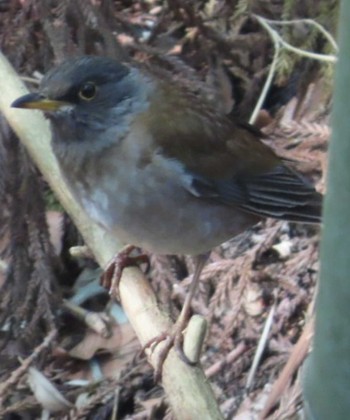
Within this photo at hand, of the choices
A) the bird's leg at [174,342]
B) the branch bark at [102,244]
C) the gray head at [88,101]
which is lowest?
the bird's leg at [174,342]

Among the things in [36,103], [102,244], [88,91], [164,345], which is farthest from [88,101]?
[164,345]

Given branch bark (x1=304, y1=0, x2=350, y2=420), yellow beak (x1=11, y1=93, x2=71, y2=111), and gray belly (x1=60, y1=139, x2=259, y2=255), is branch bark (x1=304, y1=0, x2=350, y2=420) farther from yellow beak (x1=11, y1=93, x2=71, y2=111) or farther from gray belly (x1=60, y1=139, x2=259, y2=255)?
yellow beak (x1=11, y1=93, x2=71, y2=111)

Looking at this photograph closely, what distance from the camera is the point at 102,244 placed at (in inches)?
153

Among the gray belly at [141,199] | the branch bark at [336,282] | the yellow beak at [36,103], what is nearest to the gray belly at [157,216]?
the gray belly at [141,199]

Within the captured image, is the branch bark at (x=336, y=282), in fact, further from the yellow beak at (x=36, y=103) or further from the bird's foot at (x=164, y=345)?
the yellow beak at (x=36, y=103)

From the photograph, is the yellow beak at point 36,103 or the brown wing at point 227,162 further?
the brown wing at point 227,162

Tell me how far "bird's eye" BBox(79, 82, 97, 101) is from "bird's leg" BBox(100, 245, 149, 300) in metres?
0.58

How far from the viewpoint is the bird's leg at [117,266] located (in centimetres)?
383

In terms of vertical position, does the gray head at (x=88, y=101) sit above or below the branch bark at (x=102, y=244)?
above

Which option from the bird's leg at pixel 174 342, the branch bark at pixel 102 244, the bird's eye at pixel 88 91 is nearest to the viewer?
the branch bark at pixel 102 244

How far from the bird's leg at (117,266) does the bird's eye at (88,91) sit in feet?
1.91

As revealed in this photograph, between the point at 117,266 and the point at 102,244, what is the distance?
10 cm

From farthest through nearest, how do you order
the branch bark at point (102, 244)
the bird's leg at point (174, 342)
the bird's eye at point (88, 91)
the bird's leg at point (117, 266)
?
the bird's leg at point (117, 266) → the bird's eye at point (88, 91) → the bird's leg at point (174, 342) → the branch bark at point (102, 244)

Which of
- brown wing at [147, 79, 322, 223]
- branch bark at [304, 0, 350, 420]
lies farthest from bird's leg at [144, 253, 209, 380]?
branch bark at [304, 0, 350, 420]
